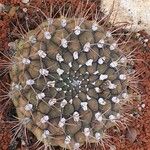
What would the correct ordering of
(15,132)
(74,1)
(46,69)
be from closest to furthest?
(46,69)
(15,132)
(74,1)

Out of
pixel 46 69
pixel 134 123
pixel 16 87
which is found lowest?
pixel 134 123

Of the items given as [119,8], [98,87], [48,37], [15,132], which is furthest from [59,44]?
[119,8]

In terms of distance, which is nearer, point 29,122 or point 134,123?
point 29,122

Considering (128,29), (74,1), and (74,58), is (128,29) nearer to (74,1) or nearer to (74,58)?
(74,1)

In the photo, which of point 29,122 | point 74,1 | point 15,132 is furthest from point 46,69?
point 74,1

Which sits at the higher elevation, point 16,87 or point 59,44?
point 59,44

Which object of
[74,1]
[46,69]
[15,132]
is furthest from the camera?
[74,1]

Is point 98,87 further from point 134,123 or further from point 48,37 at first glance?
point 134,123
